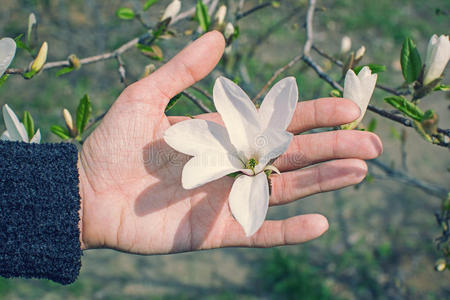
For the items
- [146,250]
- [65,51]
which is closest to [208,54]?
[146,250]

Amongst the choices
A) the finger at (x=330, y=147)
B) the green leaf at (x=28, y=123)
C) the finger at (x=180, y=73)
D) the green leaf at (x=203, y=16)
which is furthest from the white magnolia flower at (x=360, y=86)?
the green leaf at (x=28, y=123)

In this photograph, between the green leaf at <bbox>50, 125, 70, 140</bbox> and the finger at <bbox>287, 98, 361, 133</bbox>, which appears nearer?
the finger at <bbox>287, 98, 361, 133</bbox>

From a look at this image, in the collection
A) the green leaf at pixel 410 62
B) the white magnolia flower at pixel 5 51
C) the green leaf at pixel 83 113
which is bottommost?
the green leaf at pixel 83 113

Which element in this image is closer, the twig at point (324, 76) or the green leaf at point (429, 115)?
the green leaf at point (429, 115)

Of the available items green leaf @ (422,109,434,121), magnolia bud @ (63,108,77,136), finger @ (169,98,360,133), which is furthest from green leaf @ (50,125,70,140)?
green leaf @ (422,109,434,121)

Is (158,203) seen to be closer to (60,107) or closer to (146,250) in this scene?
(146,250)

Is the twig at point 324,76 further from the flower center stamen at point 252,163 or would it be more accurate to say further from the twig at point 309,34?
the flower center stamen at point 252,163

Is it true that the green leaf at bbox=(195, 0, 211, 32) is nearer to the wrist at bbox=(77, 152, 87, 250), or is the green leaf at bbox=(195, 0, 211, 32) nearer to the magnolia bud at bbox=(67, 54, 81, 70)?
the magnolia bud at bbox=(67, 54, 81, 70)
